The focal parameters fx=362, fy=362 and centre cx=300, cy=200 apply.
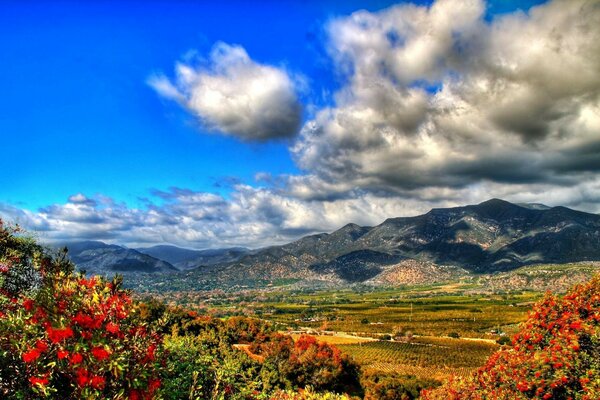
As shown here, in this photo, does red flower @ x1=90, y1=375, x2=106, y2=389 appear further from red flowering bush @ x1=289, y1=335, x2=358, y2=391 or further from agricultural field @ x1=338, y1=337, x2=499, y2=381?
agricultural field @ x1=338, y1=337, x2=499, y2=381

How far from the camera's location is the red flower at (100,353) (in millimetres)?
8062

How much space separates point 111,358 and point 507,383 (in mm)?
15046

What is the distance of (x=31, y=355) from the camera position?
7.92m

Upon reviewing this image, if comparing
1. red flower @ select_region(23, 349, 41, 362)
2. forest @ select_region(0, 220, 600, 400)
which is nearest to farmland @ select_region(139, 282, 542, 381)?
forest @ select_region(0, 220, 600, 400)

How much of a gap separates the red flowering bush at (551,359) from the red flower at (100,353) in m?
14.8

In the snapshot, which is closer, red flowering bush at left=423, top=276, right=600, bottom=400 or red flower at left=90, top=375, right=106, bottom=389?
red flower at left=90, top=375, right=106, bottom=389

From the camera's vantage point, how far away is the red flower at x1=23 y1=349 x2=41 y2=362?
7.86m

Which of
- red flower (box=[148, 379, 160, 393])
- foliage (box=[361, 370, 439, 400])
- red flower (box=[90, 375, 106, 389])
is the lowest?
foliage (box=[361, 370, 439, 400])

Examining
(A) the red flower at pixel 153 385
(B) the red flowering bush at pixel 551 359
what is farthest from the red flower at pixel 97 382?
(B) the red flowering bush at pixel 551 359

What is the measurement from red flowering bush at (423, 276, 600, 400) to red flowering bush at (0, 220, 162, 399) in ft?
45.5

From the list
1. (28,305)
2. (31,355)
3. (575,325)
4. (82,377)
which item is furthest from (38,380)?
(575,325)

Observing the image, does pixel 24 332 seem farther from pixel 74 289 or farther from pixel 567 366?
pixel 567 366

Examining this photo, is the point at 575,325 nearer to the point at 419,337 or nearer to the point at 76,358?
the point at 76,358

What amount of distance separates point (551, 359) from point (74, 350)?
1617cm
